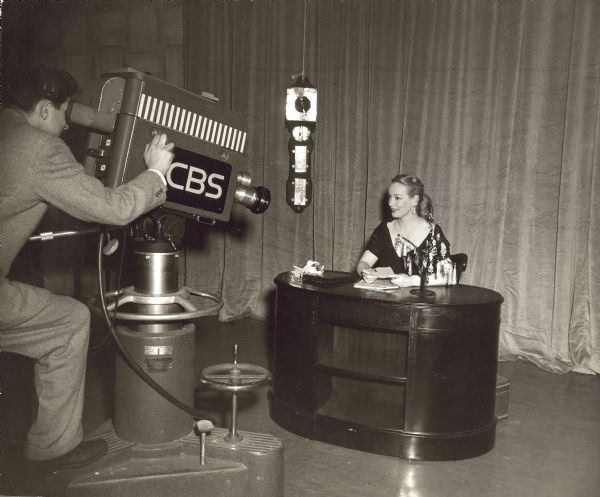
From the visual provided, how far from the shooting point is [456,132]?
4477 mm

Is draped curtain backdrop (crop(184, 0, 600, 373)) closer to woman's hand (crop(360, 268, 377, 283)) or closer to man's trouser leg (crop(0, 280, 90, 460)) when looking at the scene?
woman's hand (crop(360, 268, 377, 283))

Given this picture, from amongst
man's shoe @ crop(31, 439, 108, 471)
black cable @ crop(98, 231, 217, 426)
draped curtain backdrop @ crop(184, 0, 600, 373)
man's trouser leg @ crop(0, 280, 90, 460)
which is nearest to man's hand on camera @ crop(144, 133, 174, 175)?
black cable @ crop(98, 231, 217, 426)

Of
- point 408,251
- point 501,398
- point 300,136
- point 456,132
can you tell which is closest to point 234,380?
point 408,251

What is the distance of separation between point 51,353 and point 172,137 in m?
0.84

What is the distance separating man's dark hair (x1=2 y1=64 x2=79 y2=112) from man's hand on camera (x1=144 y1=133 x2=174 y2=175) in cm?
34

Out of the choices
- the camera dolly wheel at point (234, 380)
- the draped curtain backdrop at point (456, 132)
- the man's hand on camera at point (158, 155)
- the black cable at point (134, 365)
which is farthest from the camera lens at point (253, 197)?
the draped curtain backdrop at point (456, 132)

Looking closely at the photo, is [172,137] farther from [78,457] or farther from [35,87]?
[78,457]

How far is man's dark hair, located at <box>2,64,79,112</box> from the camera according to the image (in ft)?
6.36

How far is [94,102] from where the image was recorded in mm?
2002

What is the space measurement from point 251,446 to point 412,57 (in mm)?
3341

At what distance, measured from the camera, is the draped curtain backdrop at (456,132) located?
413 centimetres

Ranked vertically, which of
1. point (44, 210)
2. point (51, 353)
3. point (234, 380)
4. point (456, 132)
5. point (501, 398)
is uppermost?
point (456, 132)

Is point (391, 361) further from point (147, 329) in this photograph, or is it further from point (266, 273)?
point (266, 273)

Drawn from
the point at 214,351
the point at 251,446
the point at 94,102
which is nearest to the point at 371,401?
the point at 251,446
